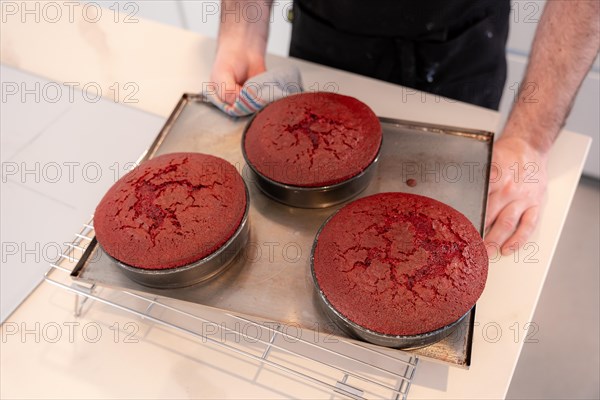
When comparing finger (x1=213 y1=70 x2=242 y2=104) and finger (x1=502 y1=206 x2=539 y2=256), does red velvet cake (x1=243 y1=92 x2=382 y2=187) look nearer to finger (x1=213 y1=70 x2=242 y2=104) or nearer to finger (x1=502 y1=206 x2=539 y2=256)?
finger (x1=213 y1=70 x2=242 y2=104)

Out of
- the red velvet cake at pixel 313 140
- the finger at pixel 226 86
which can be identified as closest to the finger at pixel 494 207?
the red velvet cake at pixel 313 140

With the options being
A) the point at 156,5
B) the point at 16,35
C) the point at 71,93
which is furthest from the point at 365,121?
the point at 156,5

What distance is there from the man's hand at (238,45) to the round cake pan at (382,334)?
0.64 metres

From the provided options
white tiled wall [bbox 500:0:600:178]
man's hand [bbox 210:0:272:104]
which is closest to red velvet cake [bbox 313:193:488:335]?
man's hand [bbox 210:0:272:104]

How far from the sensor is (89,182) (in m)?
1.27

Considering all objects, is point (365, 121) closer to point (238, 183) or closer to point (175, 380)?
point (238, 183)

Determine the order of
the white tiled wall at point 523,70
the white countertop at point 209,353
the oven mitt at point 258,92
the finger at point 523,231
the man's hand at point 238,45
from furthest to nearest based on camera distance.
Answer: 1. the white tiled wall at point 523,70
2. the man's hand at point 238,45
3. the oven mitt at point 258,92
4. the finger at point 523,231
5. the white countertop at point 209,353

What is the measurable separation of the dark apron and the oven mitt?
1.03 feet

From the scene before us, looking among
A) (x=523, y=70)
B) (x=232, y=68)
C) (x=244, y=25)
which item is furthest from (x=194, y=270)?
(x=523, y=70)

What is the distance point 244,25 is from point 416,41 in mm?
480

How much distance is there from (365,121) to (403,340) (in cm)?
47

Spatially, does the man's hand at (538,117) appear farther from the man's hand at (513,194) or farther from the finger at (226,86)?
the finger at (226,86)

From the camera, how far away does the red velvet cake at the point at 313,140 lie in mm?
999

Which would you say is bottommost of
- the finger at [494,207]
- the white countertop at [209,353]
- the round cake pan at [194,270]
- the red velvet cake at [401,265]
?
the white countertop at [209,353]
